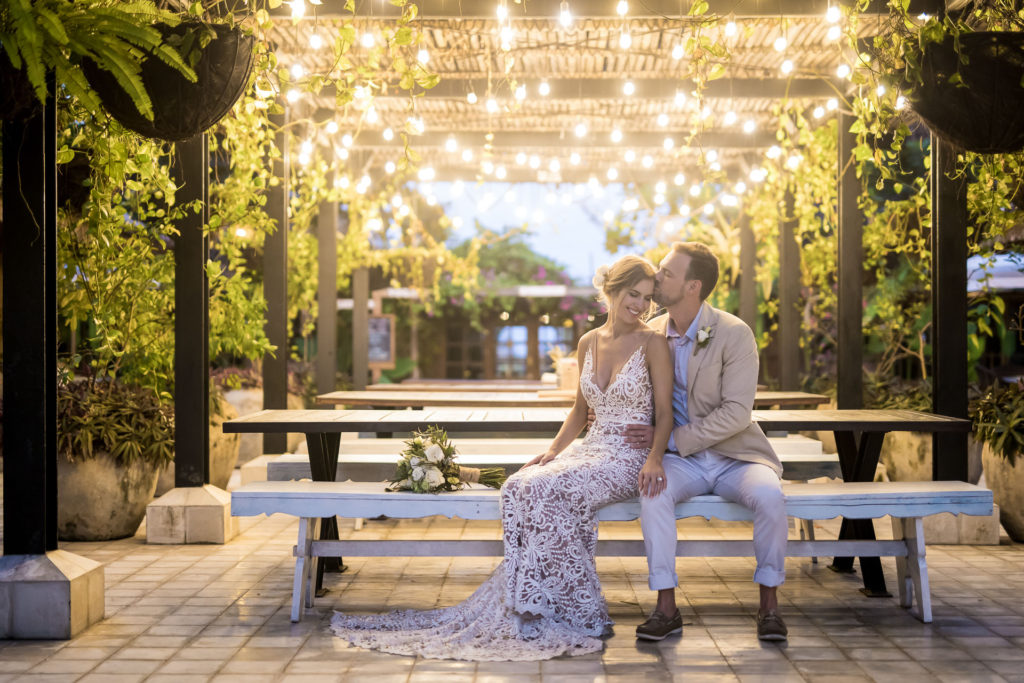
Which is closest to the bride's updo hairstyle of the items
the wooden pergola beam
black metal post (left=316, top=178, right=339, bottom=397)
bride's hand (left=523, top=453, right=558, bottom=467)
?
bride's hand (left=523, top=453, right=558, bottom=467)

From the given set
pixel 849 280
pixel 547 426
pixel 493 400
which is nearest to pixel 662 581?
pixel 547 426

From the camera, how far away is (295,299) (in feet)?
36.1

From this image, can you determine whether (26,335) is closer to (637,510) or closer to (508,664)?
(508,664)

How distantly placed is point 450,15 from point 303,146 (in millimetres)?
2808

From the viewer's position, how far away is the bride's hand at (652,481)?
419cm

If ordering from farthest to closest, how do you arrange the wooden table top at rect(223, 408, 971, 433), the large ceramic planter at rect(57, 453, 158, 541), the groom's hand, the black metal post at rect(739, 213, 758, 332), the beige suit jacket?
the black metal post at rect(739, 213, 758, 332), the large ceramic planter at rect(57, 453, 158, 541), the wooden table top at rect(223, 408, 971, 433), the groom's hand, the beige suit jacket

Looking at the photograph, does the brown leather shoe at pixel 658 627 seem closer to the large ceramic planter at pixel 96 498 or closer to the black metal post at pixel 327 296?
the large ceramic planter at pixel 96 498

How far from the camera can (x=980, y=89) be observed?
152 inches

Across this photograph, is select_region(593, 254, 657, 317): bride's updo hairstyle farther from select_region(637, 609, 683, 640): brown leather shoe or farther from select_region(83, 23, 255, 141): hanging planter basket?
select_region(83, 23, 255, 141): hanging planter basket

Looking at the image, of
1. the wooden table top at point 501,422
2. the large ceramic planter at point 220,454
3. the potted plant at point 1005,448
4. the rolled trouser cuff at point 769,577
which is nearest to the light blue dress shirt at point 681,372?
the wooden table top at point 501,422

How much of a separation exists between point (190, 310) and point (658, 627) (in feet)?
11.8

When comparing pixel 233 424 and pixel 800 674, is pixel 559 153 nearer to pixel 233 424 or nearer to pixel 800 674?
pixel 233 424

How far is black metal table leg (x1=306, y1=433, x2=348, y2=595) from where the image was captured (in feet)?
16.9

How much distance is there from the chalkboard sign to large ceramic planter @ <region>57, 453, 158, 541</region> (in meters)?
9.53
